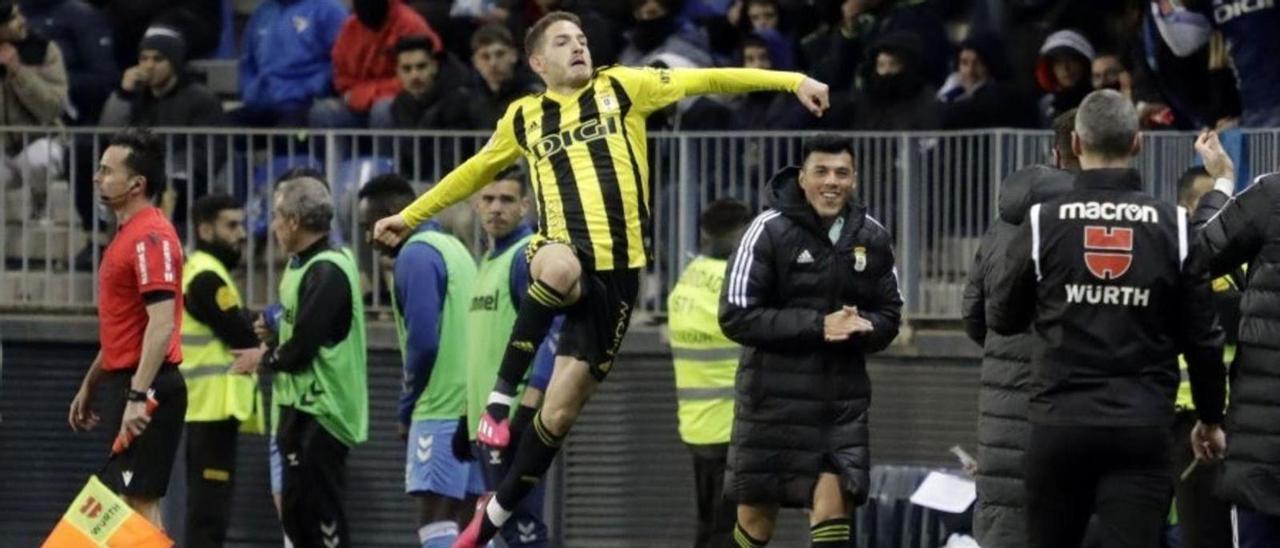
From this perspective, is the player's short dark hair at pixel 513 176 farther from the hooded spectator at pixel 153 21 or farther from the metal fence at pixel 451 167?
the hooded spectator at pixel 153 21

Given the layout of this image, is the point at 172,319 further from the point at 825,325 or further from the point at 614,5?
the point at 614,5

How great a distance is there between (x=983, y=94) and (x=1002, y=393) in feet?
21.6

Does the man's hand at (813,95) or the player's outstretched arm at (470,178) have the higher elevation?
the man's hand at (813,95)

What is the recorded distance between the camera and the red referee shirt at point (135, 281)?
14.5 metres

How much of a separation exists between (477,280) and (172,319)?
5.39 feet

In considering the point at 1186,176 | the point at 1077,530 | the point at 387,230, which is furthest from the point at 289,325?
the point at 1077,530

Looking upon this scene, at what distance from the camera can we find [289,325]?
15.6 m

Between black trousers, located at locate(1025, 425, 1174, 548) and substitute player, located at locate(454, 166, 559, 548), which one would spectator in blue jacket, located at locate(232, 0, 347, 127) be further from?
black trousers, located at locate(1025, 425, 1174, 548)

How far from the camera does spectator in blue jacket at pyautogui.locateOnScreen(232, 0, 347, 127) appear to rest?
2056 cm

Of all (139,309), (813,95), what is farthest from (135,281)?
(813,95)

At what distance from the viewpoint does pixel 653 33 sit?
20.2 meters

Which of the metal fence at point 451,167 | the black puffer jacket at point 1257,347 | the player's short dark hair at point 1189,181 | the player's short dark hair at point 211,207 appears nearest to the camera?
the black puffer jacket at point 1257,347

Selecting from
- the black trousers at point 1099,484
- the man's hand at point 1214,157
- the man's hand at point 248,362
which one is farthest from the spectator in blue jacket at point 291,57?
the black trousers at point 1099,484

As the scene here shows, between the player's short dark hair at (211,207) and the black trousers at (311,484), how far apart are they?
8.16 feet
